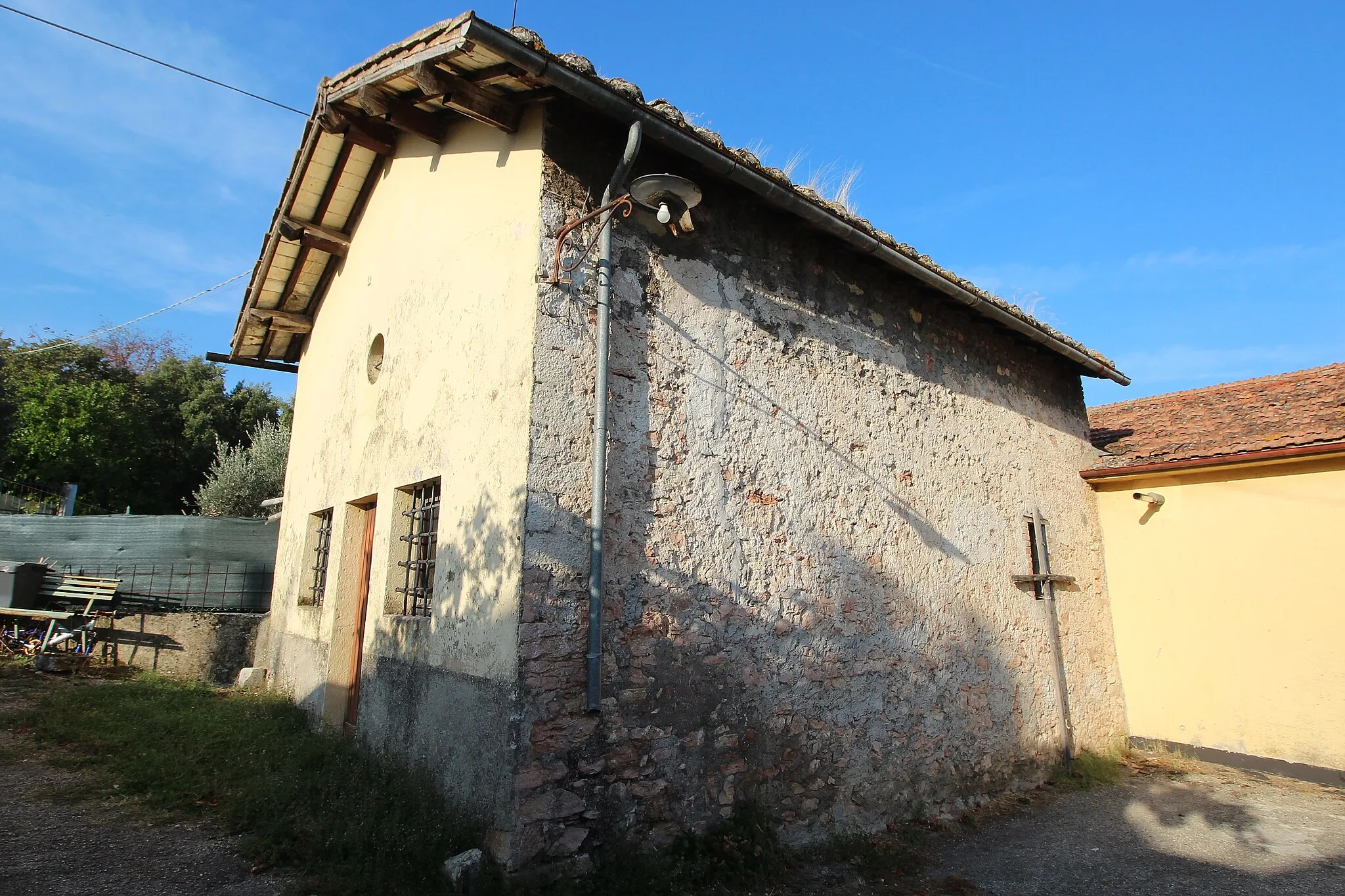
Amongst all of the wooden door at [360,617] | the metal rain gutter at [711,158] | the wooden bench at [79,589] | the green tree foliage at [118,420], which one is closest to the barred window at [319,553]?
the wooden door at [360,617]

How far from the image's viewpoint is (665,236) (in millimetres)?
5105

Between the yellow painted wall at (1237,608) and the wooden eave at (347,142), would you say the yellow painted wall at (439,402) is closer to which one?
the wooden eave at (347,142)

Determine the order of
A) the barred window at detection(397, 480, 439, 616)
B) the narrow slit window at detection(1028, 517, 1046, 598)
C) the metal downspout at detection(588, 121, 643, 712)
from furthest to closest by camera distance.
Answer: the narrow slit window at detection(1028, 517, 1046, 598), the barred window at detection(397, 480, 439, 616), the metal downspout at detection(588, 121, 643, 712)

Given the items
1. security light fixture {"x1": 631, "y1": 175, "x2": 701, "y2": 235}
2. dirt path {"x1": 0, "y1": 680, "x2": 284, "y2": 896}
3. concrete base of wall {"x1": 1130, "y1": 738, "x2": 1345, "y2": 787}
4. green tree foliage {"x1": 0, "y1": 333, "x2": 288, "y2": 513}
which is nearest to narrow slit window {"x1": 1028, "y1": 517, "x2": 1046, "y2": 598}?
concrete base of wall {"x1": 1130, "y1": 738, "x2": 1345, "y2": 787}

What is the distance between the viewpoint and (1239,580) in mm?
7492

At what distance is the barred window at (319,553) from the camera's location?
25.1ft

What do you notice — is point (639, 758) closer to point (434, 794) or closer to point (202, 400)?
point (434, 794)

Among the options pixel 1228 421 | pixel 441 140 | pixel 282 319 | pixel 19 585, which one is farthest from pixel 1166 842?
pixel 19 585

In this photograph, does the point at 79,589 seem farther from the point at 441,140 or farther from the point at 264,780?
the point at 441,140

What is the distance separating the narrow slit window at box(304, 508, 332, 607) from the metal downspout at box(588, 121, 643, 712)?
4389 millimetres

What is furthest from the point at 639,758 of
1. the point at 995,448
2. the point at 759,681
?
the point at 995,448

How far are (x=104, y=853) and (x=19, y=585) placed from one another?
23.3ft

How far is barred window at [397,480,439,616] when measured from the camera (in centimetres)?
538

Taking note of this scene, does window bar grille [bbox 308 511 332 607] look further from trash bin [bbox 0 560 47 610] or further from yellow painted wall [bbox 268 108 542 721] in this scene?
trash bin [bbox 0 560 47 610]
